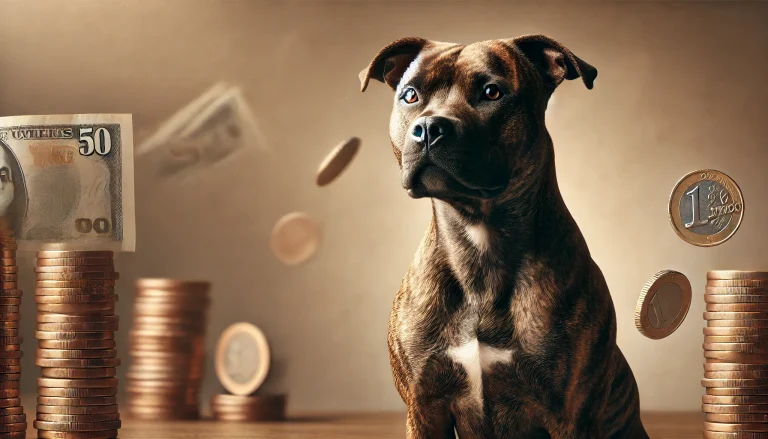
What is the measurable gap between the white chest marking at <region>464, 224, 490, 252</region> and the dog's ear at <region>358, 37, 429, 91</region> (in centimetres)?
45

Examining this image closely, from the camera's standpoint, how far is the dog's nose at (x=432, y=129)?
76.3 inches

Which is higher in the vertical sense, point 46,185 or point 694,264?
point 46,185

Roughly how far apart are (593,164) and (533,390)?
2466mm

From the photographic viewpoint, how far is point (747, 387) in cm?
343

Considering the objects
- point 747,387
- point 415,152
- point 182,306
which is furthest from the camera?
point 182,306

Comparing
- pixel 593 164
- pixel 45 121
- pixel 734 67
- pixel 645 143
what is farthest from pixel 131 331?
pixel 734 67

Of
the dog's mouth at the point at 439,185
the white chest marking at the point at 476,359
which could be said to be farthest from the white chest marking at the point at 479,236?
the white chest marking at the point at 476,359

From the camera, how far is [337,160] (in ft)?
12.8

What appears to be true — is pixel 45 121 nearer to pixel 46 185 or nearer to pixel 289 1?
pixel 46 185

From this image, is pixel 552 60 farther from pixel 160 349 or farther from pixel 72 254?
pixel 160 349

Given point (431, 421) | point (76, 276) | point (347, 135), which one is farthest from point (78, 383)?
point (431, 421)

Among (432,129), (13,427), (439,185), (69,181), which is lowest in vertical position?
(13,427)

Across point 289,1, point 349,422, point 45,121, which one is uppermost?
point 289,1

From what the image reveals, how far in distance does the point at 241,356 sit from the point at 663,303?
2086 mm
